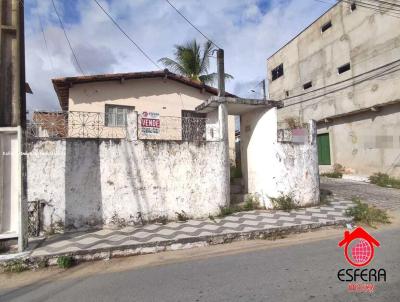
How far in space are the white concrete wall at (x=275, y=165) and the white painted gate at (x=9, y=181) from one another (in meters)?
6.29

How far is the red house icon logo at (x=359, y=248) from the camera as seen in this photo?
4.48 m

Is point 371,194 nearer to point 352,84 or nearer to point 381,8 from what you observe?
point 352,84

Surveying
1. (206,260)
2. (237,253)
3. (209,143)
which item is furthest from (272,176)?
(206,260)

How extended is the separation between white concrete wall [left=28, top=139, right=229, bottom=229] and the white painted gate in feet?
3.18

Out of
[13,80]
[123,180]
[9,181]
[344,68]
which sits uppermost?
[344,68]

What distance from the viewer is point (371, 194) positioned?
429 inches

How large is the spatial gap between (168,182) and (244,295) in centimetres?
412

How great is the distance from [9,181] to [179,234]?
3415mm

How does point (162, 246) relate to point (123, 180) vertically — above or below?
below

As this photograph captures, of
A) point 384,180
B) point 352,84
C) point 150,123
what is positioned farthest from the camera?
point 352,84

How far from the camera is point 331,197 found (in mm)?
10250

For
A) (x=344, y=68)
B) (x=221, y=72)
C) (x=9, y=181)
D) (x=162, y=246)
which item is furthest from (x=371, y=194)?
(x=9, y=181)

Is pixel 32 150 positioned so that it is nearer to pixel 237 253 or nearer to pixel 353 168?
pixel 237 253

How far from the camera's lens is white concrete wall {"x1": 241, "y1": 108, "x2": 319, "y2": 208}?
8.43 m
